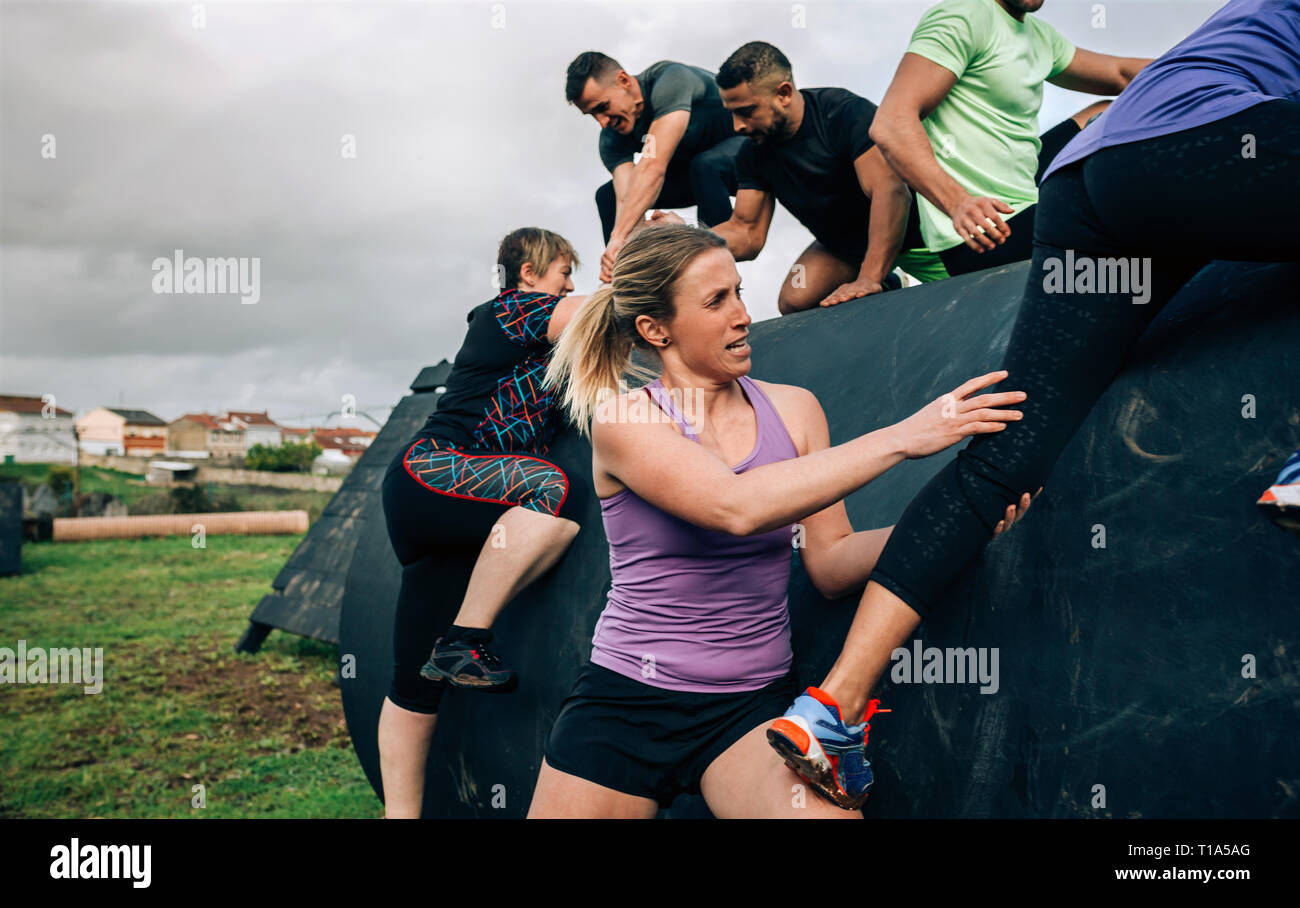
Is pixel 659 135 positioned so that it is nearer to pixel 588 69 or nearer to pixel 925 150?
pixel 588 69

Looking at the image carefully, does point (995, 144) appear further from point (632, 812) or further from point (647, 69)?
point (632, 812)

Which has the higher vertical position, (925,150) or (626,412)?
(925,150)

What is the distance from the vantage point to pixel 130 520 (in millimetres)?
17734

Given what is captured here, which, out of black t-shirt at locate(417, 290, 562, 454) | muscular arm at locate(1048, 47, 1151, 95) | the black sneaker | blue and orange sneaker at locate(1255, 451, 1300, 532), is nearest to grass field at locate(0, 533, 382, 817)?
the black sneaker

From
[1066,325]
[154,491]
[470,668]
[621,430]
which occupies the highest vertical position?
[1066,325]

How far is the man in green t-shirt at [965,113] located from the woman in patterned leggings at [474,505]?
118 cm

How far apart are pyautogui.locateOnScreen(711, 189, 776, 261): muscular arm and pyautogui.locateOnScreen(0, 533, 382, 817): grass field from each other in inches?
122

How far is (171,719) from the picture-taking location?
618 cm

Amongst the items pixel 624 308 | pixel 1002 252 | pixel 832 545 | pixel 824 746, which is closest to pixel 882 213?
pixel 1002 252

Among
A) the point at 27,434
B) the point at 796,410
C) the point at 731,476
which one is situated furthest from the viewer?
the point at 27,434

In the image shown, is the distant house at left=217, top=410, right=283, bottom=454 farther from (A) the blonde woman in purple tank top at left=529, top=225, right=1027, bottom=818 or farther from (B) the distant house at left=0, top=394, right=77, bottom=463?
(A) the blonde woman in purple tank top at left=529, top=225, right=1027, bottom=818

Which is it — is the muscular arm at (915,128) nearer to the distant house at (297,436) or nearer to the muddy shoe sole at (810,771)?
the muddy shoe sole at (810,771)

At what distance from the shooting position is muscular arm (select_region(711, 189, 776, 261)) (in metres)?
4.32

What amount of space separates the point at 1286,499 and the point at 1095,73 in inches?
127
